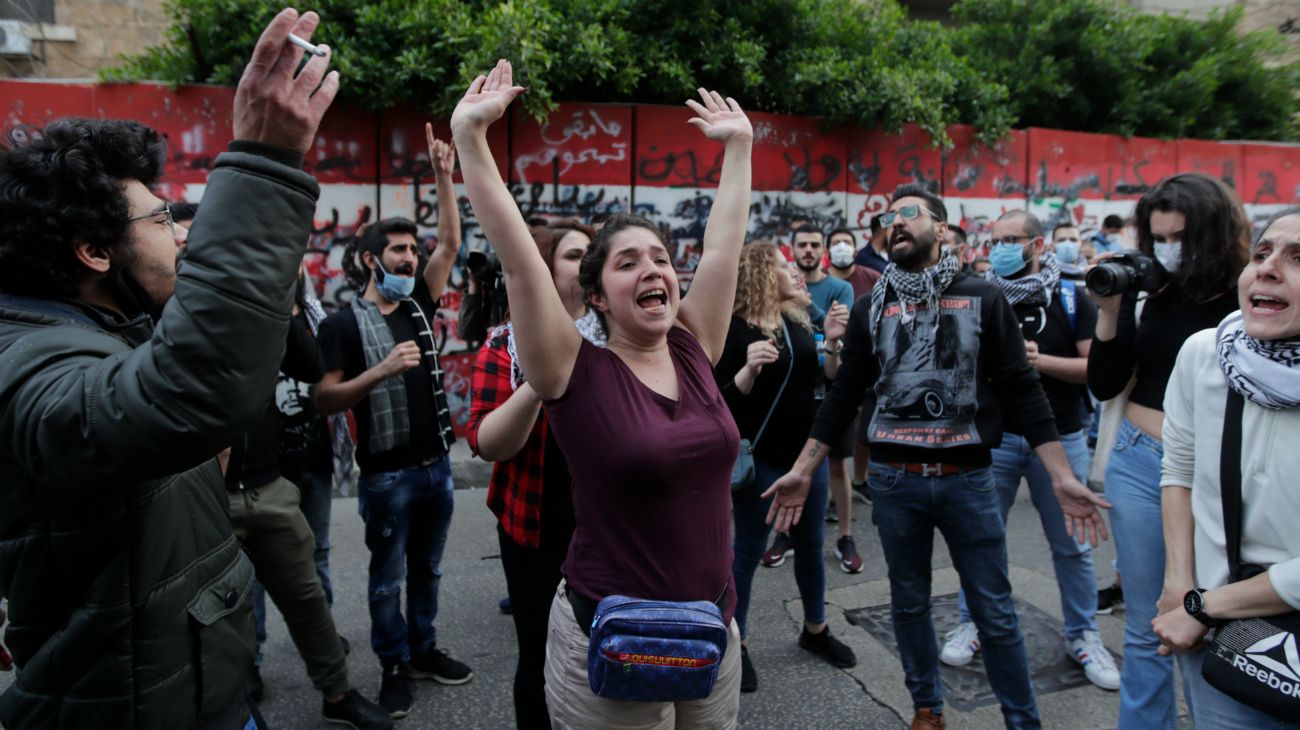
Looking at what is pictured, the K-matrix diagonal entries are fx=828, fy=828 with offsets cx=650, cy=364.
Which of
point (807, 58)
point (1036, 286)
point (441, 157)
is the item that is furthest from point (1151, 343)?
point (807, 58)

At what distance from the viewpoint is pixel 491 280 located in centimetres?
358

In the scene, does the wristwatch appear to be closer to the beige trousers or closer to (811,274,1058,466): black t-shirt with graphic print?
(811,274,1058,466): black t-shirt with graphic print

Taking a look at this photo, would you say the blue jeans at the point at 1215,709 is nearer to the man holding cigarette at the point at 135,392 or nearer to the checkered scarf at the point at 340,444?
the man holding cigarette at the point at 135,392

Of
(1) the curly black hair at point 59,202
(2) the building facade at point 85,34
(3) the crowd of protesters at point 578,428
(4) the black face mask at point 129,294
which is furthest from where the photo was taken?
(2) the building facade at point 85,34

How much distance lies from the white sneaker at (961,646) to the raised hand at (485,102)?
3.16 meters

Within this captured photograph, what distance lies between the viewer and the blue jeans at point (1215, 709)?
6.22 feet

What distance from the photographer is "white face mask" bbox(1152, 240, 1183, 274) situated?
288 centimetres

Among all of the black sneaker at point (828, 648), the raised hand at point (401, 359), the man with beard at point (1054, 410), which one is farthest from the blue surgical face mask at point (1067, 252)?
the raised hand at point (401, 359)

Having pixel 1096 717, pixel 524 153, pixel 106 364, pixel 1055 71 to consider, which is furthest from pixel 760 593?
pixel 1055 71

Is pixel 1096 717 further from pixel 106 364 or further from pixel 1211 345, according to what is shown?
pixel 106 364

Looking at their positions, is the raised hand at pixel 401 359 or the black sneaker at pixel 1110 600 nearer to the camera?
the raised hand at pixel 401 359

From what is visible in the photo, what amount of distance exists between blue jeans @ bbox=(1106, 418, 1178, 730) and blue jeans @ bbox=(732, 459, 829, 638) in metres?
1.16

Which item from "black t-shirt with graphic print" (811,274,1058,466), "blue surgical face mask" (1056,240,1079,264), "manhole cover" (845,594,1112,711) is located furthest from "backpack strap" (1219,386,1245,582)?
"blue surgical face mask" (1056,240,1079,264)

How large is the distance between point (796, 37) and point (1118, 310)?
6.96 metres
